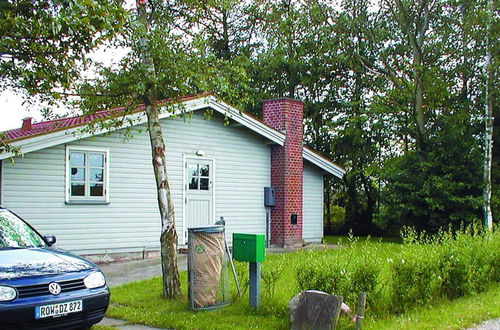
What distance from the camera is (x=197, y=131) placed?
15.3 metres

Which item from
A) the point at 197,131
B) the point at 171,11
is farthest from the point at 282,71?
the point at 171,11

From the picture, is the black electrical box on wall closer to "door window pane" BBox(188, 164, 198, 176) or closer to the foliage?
"door window pane" BBox(188, 164, 198, 176)

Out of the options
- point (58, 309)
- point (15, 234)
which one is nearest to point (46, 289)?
point (58, 309)

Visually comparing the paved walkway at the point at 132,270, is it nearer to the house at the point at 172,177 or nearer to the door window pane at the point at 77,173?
the house at the point at 172,177

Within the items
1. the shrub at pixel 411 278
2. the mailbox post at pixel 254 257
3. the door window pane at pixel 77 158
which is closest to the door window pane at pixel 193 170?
the door window pane at pixel 77 158

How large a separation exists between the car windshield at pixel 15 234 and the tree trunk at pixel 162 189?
6.47 ft

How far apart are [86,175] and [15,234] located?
612 cm

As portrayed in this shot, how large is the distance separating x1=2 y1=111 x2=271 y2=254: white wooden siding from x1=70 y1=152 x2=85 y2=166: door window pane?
248 millimetres

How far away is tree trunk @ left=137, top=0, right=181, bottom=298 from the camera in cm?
846

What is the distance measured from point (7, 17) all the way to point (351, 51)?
60.0 feet

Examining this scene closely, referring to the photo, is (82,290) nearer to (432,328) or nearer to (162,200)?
(162,200)

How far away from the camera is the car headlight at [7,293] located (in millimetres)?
5496

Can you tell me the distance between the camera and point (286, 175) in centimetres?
1683

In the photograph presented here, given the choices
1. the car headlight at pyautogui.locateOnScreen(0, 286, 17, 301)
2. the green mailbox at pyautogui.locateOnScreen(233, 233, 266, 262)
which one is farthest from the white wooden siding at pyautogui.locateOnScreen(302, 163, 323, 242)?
the car headlight at pyautogui.locateOnScreen(0, 286, 17, 301)
